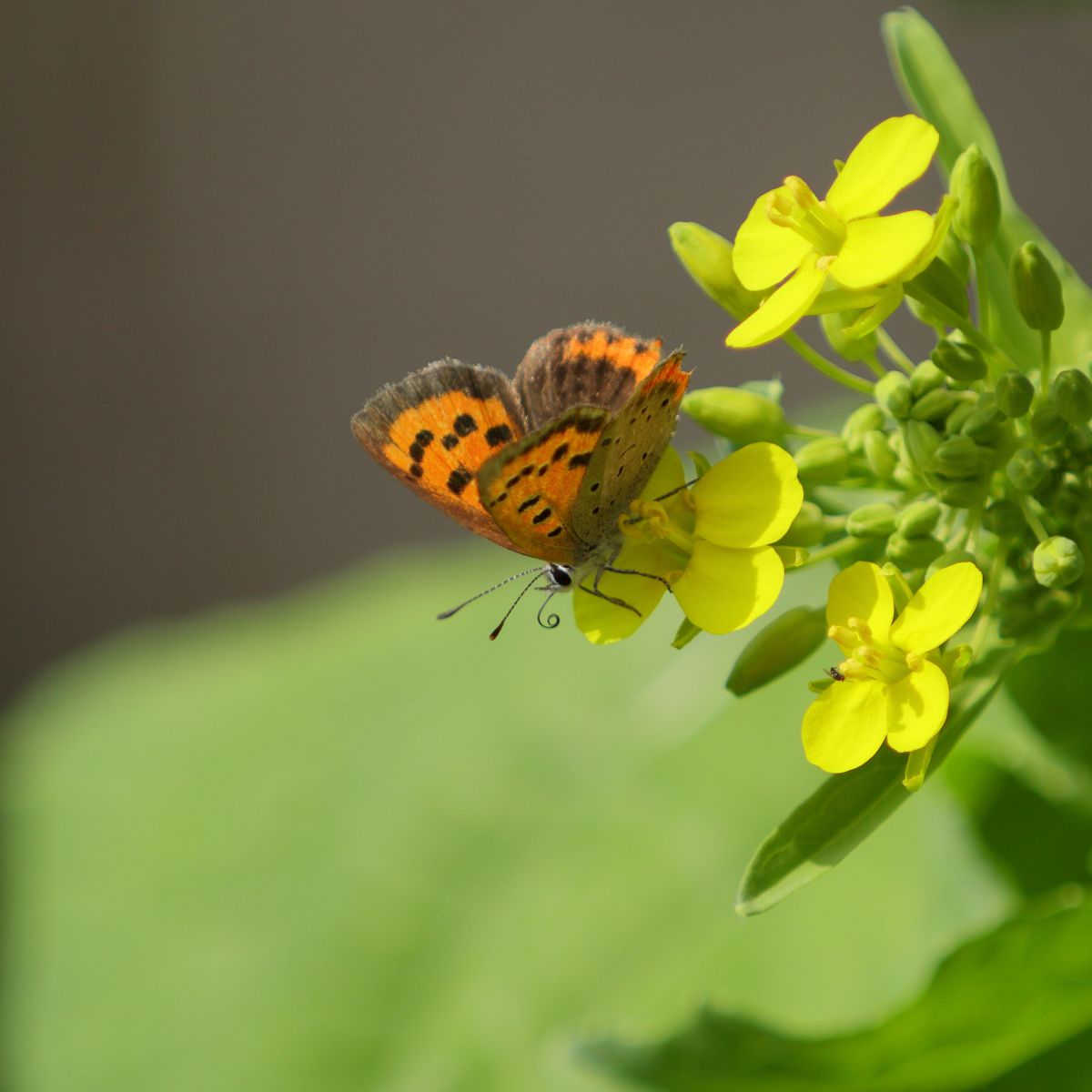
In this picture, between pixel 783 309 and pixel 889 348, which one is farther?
pixel 889 348

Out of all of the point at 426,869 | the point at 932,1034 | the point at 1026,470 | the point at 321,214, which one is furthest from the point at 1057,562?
the point at 321,214

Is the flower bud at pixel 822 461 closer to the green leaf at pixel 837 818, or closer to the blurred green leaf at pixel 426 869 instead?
the green leaf at pixel 837 818

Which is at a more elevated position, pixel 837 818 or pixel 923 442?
pixel 923 442

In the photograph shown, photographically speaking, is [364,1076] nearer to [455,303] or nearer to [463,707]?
[463,707]

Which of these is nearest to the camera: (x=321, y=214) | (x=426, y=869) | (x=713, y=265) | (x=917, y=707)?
(x=917, y=707)

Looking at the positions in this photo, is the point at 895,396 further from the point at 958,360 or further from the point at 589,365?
the point at 589,365

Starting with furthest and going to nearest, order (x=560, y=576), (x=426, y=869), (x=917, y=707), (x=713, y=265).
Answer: (x=426, y=869) → (x=560, y=576) → (x=713, y=265) → (x=917, y=707)

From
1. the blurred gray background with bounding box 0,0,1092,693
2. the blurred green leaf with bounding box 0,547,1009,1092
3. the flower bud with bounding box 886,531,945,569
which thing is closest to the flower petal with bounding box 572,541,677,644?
the flower bud with bounding box 886,531,945,569
